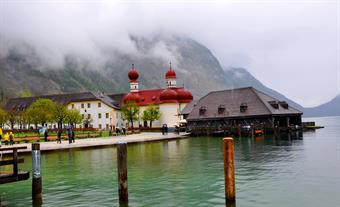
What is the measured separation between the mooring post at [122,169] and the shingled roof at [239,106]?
212ft

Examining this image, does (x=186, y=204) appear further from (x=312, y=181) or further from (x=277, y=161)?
(x=277, y=161)

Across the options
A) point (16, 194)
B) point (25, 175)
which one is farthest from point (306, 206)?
point (16, 194)

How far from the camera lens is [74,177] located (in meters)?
27.8


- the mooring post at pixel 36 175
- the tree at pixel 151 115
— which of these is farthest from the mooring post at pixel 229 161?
the tree at pixel 151 115

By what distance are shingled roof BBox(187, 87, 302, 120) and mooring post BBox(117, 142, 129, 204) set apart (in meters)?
64.5

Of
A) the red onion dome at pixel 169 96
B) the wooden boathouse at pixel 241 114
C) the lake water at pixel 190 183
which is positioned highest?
the red onion dome at pixel 169 96

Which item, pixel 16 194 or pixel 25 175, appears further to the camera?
pixel 16 194

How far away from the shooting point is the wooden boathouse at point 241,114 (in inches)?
3135

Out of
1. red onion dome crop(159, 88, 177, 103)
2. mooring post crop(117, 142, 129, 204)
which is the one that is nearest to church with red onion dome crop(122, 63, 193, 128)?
red onion dome crop(159, 88, 177, 103)

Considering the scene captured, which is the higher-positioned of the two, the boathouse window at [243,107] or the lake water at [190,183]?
the boathouse window at [243,107]

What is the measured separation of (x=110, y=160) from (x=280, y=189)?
19310 millimetres

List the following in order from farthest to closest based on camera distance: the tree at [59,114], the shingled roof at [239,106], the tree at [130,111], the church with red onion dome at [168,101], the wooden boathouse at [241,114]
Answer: the church with red onion dome at [168,101] → the tree at [130,111] → the tree at [59,114] → the shingled roof at [239,106] → the wooden boathouse at [241,114]

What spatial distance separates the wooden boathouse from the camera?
79.6m

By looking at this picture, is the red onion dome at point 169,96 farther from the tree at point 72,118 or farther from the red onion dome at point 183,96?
the tree at point 72,118
